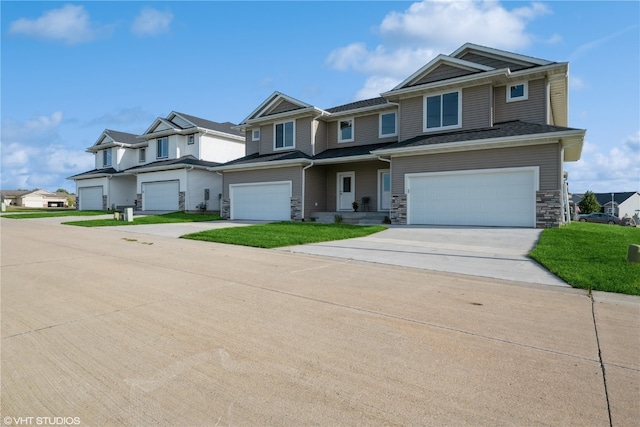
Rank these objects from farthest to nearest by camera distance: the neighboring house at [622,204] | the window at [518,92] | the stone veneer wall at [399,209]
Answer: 1. the neighboring house at [622,204]
2. the stone veneer wall at [399,209]
3. the window at [518,92]

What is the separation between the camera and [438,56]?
16469mm

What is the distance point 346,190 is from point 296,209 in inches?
126

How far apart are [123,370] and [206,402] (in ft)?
3.11

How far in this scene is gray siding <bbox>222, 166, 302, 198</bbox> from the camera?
757 inches

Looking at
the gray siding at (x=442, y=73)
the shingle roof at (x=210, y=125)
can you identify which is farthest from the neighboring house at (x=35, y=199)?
the gray siding at (x=442, y=73)

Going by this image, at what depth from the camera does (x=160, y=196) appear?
27109 mm

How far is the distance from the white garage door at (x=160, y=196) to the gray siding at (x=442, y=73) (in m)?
18.3

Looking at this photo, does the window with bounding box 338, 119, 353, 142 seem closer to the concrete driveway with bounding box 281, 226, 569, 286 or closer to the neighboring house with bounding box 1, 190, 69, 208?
the concrete driveway with bounding box 281, 226, 569, 286

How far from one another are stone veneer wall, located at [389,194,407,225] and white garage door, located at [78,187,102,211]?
28339 mm

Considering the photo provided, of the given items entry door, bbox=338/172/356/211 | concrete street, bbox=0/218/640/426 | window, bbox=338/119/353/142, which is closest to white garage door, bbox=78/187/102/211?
window, bbox=338/119/353/142

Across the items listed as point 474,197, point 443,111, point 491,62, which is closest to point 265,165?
point 443,111

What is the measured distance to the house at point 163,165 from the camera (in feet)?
84.8

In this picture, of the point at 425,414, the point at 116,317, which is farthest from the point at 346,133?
the point at 425,414

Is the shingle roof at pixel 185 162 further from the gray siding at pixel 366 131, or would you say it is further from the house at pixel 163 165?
the gray siding at pixel 366 131
